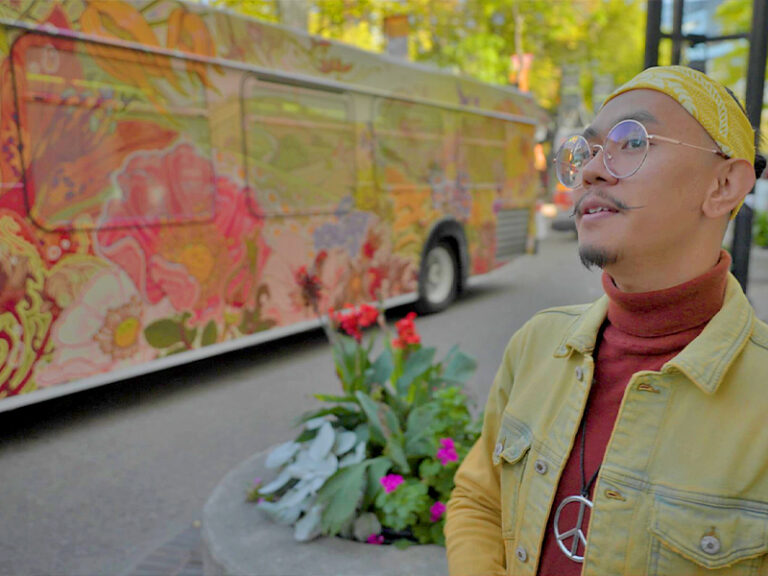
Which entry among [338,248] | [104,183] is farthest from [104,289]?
[338,248]

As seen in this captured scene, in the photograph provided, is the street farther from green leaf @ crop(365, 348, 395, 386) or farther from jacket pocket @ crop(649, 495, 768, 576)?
jacket pocket @ crop(649, 495, 768, 576)

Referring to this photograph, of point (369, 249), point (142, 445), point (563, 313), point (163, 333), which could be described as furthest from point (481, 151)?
point (563, 313)

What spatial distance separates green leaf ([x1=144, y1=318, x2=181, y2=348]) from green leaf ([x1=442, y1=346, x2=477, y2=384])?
2835 millimetres

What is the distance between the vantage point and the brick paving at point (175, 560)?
10.1 feet

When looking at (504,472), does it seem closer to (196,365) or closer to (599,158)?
(599,158)

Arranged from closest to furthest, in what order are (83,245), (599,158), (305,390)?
(599,158)
(83,245)
(305,390)

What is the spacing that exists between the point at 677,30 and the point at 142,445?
13.6 feet

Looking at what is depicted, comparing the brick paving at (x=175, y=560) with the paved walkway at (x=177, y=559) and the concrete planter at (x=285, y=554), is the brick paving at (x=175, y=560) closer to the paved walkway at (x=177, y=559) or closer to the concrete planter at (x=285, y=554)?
the paved walkway at (x=177, y=559)

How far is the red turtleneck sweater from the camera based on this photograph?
1.24m

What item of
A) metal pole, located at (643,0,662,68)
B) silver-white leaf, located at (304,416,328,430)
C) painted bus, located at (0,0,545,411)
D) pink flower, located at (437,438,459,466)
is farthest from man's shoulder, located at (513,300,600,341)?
painted bus, located at (0,0,545,411)

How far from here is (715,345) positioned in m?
1.17

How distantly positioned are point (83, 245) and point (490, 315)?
18.0ft

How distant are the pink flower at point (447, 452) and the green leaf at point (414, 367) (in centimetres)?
53

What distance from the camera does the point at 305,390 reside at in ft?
19.2
